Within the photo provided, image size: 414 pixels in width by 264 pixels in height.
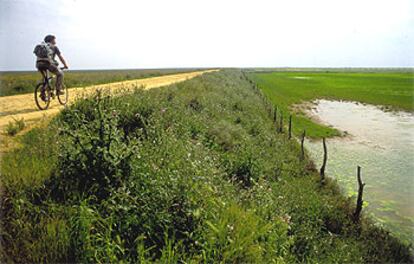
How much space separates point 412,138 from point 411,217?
548 inches

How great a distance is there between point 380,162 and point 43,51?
16.0 meters

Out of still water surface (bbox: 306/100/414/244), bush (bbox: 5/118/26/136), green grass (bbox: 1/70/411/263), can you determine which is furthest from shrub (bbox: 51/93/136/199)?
still water surface (bbox: 306/100/414/244)

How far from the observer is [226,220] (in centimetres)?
383

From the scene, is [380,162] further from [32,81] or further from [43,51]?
[32,81]

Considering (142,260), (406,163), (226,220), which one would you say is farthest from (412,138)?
(142,260)

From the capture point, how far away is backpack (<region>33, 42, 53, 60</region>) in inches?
317

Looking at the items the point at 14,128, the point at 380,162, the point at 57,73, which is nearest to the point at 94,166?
the point at 14,128

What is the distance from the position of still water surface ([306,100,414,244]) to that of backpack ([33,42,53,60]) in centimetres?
1148

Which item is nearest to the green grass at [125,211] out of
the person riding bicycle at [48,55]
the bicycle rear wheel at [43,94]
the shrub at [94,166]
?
the shrub at [94,166]

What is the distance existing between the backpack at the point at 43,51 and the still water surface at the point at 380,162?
11.5m

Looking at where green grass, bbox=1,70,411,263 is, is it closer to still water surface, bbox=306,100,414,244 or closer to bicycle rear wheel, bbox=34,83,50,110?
bicycle rear wheel, bbox=34,83,50,110

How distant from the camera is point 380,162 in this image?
1452 centimetres

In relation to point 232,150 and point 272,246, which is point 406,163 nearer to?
point 232,150

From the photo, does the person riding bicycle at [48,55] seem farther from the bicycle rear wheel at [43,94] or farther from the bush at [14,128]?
the bush at [14,128]
